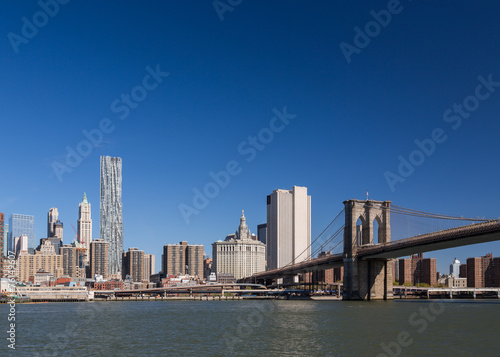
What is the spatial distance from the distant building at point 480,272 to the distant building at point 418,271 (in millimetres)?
11092

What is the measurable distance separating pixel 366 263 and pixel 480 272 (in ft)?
363

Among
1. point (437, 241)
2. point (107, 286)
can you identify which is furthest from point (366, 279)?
point (107, 286)

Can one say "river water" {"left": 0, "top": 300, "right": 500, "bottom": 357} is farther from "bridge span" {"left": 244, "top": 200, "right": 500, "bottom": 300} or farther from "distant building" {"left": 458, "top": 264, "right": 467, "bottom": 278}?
"distant building" {"left": 458, "top": 264, "right": 467, "bottom": 278}

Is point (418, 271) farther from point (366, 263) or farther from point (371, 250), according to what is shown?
point (371, 250)

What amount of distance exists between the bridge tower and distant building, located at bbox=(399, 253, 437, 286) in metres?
93.3

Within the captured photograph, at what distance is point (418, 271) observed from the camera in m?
181

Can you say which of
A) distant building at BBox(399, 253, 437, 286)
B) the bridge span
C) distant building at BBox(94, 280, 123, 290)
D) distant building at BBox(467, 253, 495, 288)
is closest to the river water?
the bridge span

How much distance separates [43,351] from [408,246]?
153 feet

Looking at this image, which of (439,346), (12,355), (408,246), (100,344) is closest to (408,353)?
(439,346)

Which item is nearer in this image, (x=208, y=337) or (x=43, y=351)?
(x=43, y=351)

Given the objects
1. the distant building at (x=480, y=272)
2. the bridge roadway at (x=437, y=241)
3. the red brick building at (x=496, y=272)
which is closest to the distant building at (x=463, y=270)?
the distant building at (x=480, y=272)

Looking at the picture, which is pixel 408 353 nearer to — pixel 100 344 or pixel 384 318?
pixel 100 344

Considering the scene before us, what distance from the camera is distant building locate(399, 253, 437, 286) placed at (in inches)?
6880

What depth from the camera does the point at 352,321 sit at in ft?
139
